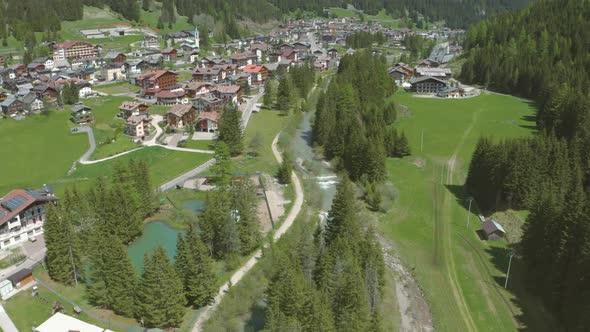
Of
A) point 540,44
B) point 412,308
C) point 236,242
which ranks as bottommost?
point 412,308

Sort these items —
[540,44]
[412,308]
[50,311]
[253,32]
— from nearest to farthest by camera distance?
[50,311] < [412,308] < [540,44] < [253,32]

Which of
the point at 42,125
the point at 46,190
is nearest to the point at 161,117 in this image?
the point at 42,125

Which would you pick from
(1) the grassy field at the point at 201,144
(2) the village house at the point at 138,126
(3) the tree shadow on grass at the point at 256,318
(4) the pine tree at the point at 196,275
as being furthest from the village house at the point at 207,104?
(3) the tree shadow on grass at the point at 256,318

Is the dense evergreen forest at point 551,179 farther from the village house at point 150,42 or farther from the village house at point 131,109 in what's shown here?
the village house at point 150,42

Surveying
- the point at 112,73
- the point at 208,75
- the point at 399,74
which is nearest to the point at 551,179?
the point at 399,74

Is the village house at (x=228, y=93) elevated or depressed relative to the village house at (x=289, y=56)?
depressed

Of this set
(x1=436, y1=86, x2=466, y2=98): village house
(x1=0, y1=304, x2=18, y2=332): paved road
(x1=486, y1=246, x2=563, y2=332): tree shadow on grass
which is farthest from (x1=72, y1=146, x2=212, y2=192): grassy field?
(x1=436, y1=86, x2=466, y2=98): village house

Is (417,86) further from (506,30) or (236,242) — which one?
(236,242)
